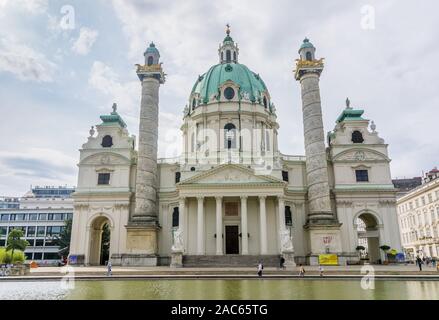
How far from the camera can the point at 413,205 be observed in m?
61.5

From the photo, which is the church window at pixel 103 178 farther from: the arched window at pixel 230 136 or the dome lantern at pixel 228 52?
the dome lantern at pixel 228 52

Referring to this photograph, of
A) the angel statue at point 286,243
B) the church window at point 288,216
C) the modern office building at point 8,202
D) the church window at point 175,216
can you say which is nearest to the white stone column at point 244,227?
the angel statue at point 286,243

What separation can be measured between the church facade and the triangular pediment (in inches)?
4.3

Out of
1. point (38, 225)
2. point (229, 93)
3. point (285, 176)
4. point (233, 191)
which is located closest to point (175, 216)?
point (233, 191)

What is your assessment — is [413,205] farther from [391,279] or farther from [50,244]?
[50,244]

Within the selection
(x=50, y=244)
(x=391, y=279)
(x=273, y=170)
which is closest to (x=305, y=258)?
(x=273, y=170)

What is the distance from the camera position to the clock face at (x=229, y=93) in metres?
50.2

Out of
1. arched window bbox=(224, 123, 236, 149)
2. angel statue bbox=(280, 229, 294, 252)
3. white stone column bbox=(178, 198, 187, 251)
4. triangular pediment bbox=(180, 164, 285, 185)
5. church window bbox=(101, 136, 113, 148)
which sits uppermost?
arched window bbox=(224, 123, 236, 149)

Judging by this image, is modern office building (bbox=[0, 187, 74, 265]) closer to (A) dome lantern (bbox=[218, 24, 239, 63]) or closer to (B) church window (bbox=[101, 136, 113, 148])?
(B) church window (bbox=[101, 136, 113, 148])

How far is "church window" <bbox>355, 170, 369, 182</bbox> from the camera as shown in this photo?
→ 4278 centimetres

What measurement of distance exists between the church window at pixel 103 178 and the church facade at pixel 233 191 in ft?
0.40

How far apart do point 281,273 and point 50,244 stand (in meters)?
63.6

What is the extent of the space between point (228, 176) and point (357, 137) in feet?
58.7

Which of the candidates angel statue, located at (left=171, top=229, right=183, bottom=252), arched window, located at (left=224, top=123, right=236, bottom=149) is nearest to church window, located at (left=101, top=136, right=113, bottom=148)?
arched window, located at (left=224, top=123, right=236, bottom=149)
